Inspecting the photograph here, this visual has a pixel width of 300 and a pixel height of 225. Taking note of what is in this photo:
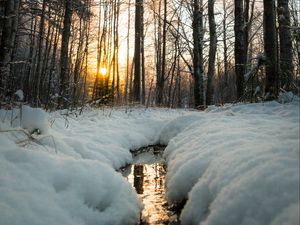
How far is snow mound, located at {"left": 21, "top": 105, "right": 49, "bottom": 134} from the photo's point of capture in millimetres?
3539

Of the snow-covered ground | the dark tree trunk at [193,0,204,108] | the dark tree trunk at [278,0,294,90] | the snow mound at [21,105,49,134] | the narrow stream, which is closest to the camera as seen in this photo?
the snow-covered ground

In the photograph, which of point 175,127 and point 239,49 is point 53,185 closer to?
point 175,127

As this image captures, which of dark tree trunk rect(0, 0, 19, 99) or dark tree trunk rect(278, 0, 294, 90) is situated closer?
dark tree trunk rect(0, 0, 19, 99)

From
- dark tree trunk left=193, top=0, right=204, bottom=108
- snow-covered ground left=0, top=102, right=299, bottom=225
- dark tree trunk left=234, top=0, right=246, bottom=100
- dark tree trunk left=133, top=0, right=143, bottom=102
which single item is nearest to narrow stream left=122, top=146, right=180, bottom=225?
snow-covered ground left=0, top=102, right=299, bottom=225

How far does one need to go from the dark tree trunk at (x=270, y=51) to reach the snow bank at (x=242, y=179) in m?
2.75

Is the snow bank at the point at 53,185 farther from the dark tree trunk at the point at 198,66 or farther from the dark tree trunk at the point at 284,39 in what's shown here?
the dark tree trunk at the point at 198,66

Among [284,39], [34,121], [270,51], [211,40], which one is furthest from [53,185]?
[211,40]

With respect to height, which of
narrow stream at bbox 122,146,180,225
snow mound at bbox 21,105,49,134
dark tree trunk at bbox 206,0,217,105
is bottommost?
narrow stream at bbox 122,146,180,225

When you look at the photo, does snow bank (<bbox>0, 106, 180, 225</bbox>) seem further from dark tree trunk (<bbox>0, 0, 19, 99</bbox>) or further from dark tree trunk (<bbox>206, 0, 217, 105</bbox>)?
dark tree trunk (<bbox>206, 0, 217, 105</bbox>)

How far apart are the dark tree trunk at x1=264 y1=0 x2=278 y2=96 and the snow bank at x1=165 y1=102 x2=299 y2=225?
2751mm

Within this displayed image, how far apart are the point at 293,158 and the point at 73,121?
4.58m

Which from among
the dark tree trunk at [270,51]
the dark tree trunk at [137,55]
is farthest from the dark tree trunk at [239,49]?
the dark tree trunk at [137,55]

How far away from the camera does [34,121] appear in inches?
139

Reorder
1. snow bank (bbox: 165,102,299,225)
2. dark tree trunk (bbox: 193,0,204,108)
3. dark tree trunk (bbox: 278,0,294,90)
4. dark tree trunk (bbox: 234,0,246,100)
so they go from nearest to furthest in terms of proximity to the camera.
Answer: snow bank (bbox: 165,102,299,225) < dark tree trunk (bbox: 278,0,294,90) < dark tree trunk (bbox: 234,0,246,100) < dark tree trunk (bbox: 193,0,204,108)
